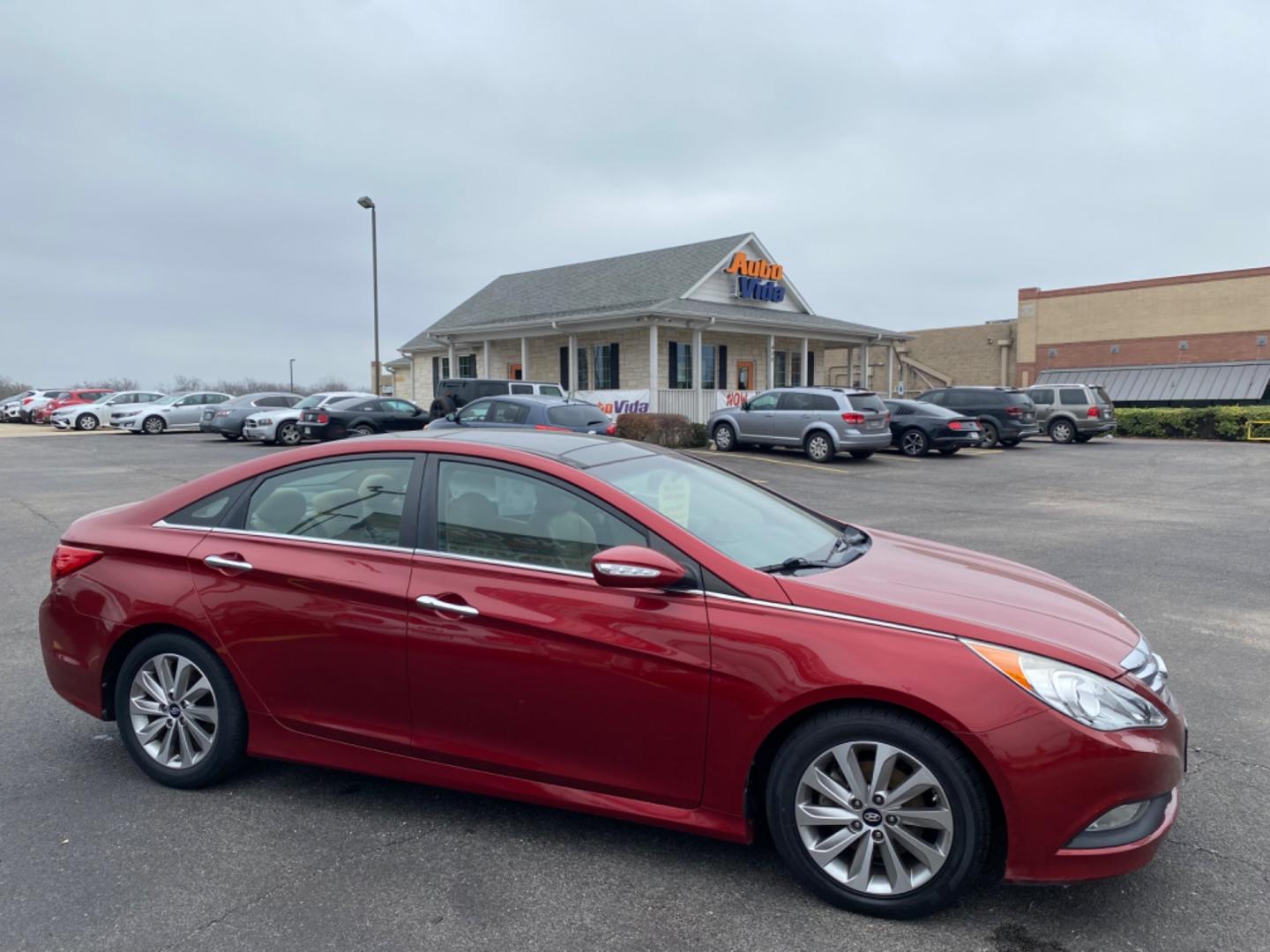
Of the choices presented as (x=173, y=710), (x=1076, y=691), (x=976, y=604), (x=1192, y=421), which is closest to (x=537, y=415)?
(x=173, y=710)

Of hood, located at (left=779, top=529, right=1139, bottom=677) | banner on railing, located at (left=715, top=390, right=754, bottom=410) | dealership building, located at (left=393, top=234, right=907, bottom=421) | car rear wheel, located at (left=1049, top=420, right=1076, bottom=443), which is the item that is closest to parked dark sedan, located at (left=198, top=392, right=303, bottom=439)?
dealership building, located at (left=393, top=234, right=907, bottom=421)

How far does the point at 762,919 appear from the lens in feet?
9.37

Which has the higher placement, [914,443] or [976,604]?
[976,604]

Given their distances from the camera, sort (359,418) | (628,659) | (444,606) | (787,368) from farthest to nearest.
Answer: (787,368) → (359,418) → (444,606) → (628,659)

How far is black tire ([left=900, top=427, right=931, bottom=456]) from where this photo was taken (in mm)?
22344

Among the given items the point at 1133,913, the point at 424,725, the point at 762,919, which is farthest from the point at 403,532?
the point at 1133,913

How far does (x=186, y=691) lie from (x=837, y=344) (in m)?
29.4

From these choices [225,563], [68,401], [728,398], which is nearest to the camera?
[225,563]

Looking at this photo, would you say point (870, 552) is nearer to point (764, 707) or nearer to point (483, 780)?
point (764, 707)

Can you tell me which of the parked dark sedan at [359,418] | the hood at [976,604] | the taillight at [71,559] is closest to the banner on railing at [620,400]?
the parked dark sedan at [359,418]

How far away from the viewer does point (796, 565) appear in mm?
3385

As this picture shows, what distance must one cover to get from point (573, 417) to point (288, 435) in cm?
1207

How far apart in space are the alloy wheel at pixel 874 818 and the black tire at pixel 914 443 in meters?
20.5

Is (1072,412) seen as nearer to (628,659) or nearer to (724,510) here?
(724,510)
